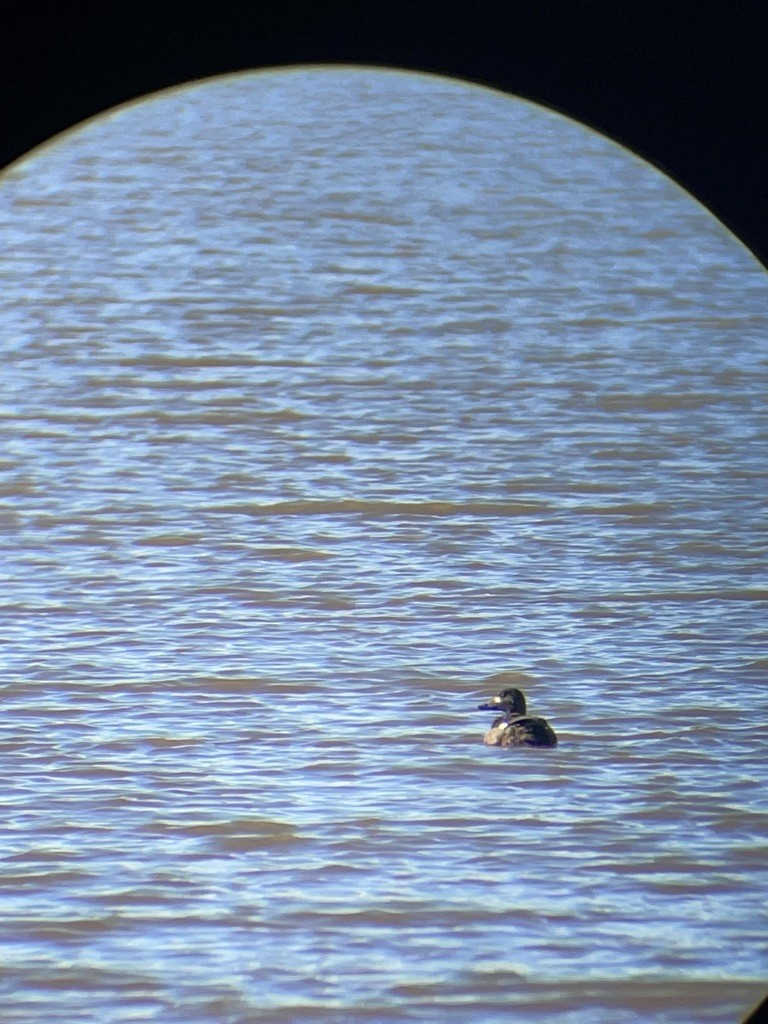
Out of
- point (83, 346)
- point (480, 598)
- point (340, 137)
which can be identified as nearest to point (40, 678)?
point (480, 598)

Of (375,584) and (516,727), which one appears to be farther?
(375,584)

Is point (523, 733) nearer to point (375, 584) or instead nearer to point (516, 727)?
point (516, 727)

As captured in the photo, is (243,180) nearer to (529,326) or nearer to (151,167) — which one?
(151,167)

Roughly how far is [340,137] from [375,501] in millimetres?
2718

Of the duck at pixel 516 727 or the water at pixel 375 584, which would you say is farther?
the duck at pixel 516 727

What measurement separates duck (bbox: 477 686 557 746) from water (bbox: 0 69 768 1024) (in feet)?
0.09

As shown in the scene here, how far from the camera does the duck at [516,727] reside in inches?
147

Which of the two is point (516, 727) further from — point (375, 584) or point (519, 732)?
point (375, 584)

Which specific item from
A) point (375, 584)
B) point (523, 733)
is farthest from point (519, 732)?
point (375, 584)

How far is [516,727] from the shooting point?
3723 mm

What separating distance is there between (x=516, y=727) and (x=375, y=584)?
1.03 metres

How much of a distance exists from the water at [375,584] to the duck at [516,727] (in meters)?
0.03

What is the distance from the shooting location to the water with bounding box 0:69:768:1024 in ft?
9.84

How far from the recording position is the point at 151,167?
730 centimetres
